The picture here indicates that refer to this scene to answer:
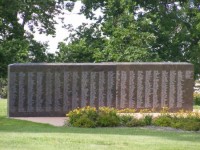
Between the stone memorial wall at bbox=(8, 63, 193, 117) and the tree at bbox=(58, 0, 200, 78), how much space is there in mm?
7811

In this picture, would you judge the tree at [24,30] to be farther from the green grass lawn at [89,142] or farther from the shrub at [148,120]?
the green grass lawn at [89,142]

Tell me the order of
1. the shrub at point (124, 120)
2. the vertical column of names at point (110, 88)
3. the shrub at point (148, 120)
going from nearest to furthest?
the shrub at point (148, 120) → the shrub at point (124, 120) → the vertical column of names at point (110, 88)

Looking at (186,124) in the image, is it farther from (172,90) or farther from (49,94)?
(49,94)

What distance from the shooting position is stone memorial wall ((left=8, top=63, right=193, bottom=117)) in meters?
22.5

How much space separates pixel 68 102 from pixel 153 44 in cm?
1216

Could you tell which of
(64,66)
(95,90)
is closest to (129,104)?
(95,90)

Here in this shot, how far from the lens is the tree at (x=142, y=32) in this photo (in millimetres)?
32938

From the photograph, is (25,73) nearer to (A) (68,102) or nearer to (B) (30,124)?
(A) (68,102)

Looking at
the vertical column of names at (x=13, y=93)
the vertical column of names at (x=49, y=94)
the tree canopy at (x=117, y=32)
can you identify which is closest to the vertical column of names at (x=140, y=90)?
the vertical column of names at (x=49, y=94)

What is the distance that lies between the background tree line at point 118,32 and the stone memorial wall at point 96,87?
7.79 meters

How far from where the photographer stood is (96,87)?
76.4ft

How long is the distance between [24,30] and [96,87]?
39.0 ft

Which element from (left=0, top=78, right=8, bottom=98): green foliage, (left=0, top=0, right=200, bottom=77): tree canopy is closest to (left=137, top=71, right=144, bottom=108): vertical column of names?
(left=0, top=0, right=200, bottom=77): tree canopy

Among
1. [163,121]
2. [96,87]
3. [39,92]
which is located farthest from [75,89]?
[163,121]
